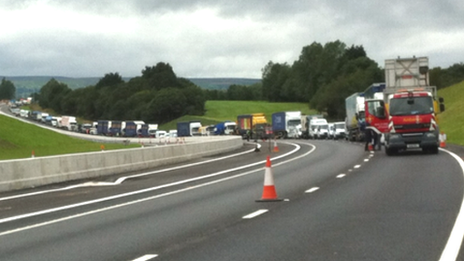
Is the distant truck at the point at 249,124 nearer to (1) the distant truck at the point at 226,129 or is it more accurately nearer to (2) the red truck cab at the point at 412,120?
(1) the distant truck at the point at 226,129

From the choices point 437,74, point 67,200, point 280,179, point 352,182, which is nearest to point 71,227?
point 67,200

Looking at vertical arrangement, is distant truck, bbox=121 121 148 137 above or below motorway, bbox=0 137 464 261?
below

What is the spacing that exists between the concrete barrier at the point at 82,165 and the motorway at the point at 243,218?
660 mm

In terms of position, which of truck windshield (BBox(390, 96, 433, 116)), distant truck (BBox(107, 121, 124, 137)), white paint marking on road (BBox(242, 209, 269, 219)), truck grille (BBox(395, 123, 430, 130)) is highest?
truck windshield (BBox(390, 96, 433, 116))

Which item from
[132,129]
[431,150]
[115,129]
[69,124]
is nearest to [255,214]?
[431,150]

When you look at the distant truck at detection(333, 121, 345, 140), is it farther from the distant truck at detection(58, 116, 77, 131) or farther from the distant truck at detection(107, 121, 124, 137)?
the distant truck at detection(58, 116, 77, 131)

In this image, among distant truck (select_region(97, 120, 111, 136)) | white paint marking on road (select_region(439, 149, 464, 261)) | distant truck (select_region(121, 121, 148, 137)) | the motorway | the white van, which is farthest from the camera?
distant truck (select_region(97, 120, 111, 136))

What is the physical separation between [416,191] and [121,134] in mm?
118208

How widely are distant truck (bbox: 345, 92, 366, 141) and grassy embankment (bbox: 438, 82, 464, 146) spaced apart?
224 inches

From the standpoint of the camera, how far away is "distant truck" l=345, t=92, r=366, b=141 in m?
60.5

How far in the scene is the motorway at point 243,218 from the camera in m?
11.2

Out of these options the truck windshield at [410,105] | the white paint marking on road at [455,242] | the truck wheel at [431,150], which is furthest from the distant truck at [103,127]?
the white paint marking on road at [455,242]

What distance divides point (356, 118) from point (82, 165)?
35.1m

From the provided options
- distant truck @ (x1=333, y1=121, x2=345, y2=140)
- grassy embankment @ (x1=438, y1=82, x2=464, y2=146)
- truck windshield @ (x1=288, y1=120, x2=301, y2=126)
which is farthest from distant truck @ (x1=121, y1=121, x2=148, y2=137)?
distant truck @ (x1=333, y1=121, x2=345, y2=140)
